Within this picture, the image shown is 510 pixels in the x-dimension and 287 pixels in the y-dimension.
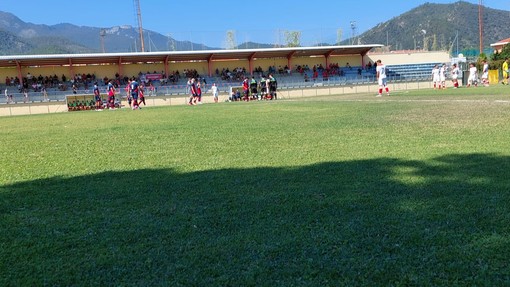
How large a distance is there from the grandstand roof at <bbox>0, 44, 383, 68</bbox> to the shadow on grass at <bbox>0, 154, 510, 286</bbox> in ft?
137

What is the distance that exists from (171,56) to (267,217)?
4617 centimetres

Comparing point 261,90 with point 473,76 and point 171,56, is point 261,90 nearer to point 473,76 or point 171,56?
point 171,56

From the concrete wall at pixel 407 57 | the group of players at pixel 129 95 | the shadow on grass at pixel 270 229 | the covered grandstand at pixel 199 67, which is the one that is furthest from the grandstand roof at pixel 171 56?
the shadow on grass at pixel 270 229

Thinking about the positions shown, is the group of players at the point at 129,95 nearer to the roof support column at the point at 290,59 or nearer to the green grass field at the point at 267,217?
the roof support column at the point at 290,59

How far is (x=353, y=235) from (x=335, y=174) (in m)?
2.17

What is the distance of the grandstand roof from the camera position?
43.0 m

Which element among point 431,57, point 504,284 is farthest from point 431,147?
point 431,57

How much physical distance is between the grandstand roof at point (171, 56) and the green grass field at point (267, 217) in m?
39.3

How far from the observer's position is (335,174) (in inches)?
220

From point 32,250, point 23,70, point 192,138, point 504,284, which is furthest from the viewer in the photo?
point 23,70

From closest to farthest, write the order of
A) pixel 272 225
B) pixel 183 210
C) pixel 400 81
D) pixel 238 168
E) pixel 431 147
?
1. pixel 272 225
2. pixel 183 210
3. pixel 238 168
4. pixel 431 147
5. pixel 400 81

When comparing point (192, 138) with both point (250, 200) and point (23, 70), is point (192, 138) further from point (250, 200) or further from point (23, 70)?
point (23, 70)

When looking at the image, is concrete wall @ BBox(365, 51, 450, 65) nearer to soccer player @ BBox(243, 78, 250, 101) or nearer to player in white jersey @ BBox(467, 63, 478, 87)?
player in white jersey @ BBox(467, 63, 478, 87)

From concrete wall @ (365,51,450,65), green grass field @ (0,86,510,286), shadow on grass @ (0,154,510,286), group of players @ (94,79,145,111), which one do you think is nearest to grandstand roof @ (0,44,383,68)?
concrete wall @ (365,51,450,65)
